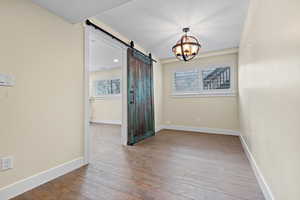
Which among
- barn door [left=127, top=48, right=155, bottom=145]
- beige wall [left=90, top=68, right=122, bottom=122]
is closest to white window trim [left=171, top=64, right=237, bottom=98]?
barn door [left=127, top=48, right=155, bottom=145]

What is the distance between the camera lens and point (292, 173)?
85cm

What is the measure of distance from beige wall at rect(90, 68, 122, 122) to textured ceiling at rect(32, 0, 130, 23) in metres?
4.11

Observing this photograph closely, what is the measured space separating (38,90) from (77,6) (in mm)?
1043

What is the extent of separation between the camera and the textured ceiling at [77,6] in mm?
1524

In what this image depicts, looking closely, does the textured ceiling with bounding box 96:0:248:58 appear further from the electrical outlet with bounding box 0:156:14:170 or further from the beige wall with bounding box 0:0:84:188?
the electrical outlet with bounding box 0:156:14:170

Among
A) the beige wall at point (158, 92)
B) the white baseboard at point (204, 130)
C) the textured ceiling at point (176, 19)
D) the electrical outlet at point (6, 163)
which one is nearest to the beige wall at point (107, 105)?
the beige wall at point (158, 92)

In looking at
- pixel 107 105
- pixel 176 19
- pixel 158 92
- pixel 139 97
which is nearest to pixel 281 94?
pixel 176 19

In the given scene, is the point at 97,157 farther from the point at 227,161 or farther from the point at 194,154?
the point at 227,161

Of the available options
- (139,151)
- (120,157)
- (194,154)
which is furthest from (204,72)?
(120,157)

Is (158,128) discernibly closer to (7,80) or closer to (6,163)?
(6,163)

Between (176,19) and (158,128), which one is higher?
(176,19)

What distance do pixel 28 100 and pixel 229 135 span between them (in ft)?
14.2

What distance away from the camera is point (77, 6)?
5.23ft

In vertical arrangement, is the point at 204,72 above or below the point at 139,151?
above
